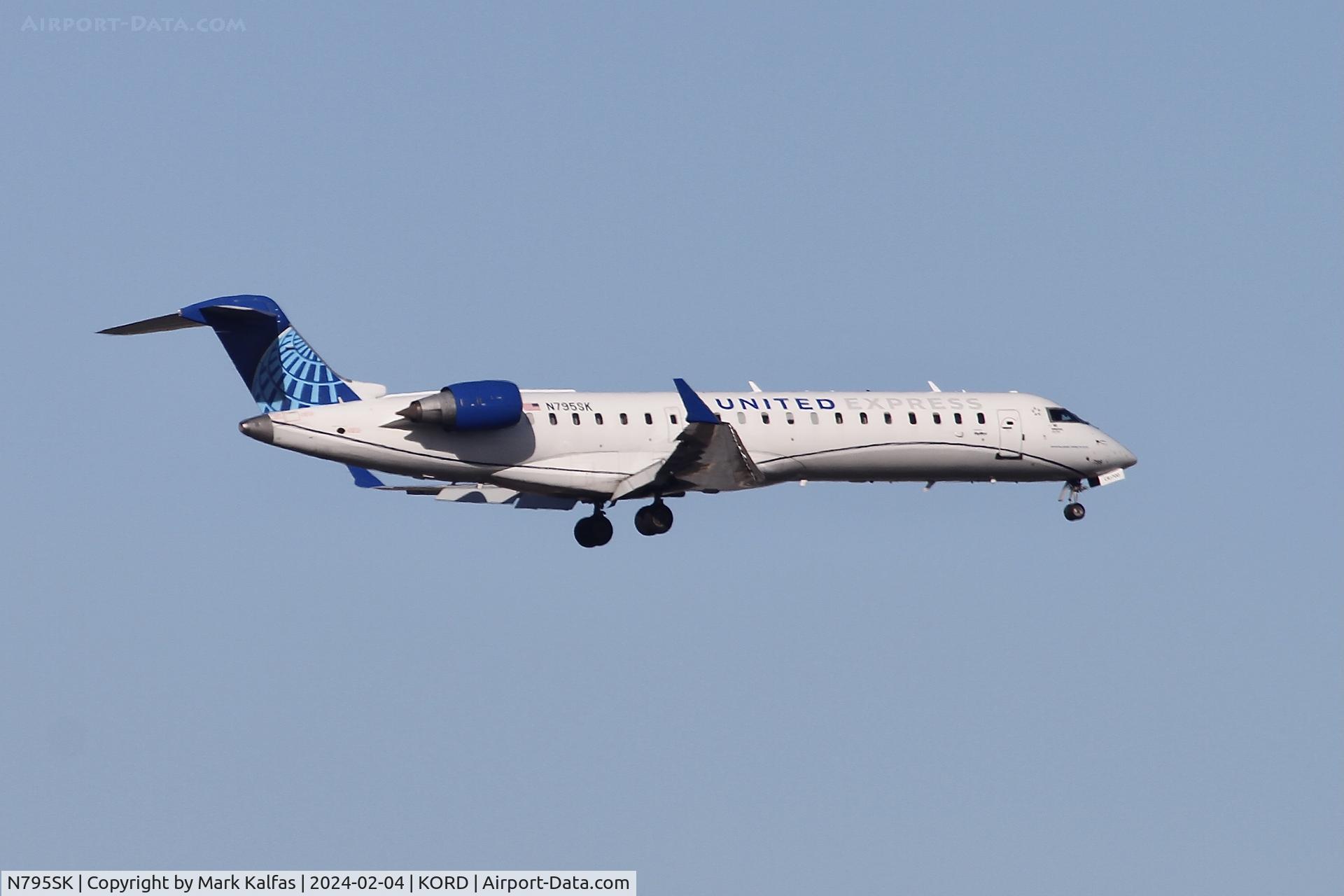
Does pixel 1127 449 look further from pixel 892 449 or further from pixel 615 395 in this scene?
pixel 615 395

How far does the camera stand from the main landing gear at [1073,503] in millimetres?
39344

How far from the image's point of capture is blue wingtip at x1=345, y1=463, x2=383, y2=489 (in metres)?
36.4

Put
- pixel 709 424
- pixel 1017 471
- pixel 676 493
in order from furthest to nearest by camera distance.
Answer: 1. pixel 1017 471
2. pixel 676 493
3. pixel 709 424

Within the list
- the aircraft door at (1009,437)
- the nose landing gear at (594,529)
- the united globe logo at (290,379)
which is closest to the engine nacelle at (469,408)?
the united globe logo at (290,379)

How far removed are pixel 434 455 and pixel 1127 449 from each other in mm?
14506

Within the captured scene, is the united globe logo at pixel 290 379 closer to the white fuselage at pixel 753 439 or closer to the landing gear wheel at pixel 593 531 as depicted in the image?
the white fuselage at pixel 753 439

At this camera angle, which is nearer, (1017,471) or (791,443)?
(791,443)

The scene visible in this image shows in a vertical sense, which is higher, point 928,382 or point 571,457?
point 928,382

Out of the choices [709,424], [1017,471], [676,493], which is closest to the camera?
[709,424]

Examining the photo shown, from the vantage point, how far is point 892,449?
36781 mm

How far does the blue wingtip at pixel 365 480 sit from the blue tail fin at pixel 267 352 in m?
3.15

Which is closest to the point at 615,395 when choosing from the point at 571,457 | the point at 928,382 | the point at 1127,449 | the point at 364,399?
the point at 571,457

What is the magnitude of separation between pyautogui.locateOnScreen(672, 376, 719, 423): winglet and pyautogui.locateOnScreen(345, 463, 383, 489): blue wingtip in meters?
6.82

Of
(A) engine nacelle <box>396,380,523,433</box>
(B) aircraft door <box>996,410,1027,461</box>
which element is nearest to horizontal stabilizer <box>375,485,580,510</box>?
(A) engine nacelle <box>396,380,523,433</box>
